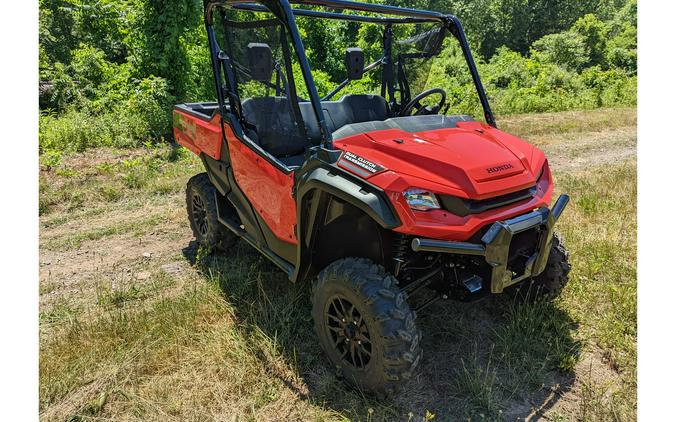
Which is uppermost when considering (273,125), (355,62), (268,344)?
(355,62)

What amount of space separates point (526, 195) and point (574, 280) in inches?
55.2

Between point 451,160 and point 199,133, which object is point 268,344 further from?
Answer: point 199,133

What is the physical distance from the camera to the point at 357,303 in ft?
7.82

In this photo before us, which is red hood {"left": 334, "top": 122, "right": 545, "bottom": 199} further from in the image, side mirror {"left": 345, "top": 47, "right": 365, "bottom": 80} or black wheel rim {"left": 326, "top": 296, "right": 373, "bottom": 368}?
side mirror {"left": 345, "top": 47, "right": 365, "bottom": 80}

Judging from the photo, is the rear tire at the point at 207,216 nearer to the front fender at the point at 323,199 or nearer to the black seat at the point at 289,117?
the black seat at the point at 289,117

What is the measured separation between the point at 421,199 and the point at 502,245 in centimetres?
45

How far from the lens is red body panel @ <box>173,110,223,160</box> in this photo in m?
3.78

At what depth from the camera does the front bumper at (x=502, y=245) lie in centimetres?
221

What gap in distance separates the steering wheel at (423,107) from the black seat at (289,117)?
0.80 ft

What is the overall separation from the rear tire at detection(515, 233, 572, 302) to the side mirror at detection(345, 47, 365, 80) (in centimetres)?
202

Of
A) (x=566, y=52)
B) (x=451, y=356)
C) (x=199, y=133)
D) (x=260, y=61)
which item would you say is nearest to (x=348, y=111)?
(x=260, y=61)

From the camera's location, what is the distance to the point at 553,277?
9.79 ft

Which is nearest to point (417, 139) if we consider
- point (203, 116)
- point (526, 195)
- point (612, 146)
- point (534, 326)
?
point (526, 195)

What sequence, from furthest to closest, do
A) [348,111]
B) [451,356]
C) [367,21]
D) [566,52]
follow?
1. [566,52]
2. [348,111]
3. [367,21]
4. [451,356]
